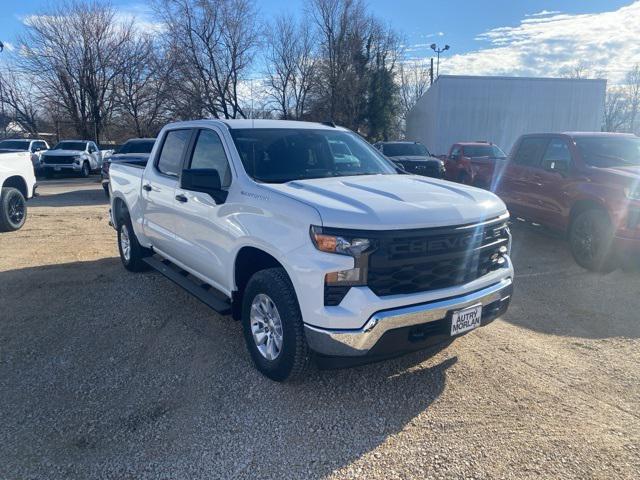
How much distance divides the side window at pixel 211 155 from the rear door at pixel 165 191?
236mm

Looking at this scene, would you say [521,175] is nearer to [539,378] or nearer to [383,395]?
[539,378]

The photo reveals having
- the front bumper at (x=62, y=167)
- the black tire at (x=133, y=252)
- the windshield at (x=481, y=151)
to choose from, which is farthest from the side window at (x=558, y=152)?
the front bumper at (x=62, y=167)

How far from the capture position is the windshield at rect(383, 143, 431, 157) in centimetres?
1570

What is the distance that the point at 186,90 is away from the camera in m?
33.4

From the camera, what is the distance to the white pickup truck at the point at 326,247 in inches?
116

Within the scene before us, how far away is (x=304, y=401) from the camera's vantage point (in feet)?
11.0

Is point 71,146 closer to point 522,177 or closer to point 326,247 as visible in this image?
point 522,177

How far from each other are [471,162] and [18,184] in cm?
1095

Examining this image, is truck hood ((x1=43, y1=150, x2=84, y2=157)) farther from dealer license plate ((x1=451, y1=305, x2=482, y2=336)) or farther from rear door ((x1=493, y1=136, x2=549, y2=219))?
dealer license plate ((x1=451, y1=305, x2=482, y2=336))

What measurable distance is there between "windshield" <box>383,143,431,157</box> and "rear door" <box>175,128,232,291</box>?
11.7 metres

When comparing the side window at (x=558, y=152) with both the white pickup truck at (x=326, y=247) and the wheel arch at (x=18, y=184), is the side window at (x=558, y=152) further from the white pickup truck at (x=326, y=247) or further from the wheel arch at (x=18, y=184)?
the wheel arch at (x=18, y=184)

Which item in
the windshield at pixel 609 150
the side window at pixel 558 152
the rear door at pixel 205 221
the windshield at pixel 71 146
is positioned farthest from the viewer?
the windshield at pixel 71 146

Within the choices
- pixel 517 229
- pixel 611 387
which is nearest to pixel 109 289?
pixel 611 387

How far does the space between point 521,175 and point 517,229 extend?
1.67 m
